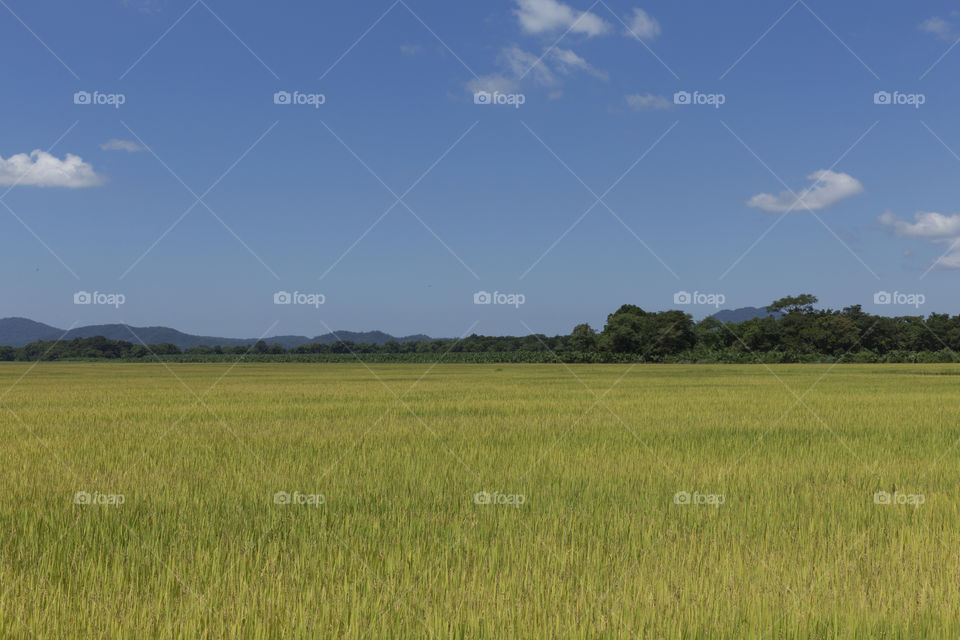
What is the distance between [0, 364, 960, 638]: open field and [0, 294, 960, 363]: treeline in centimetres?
6140

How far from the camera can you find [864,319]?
8162 cm

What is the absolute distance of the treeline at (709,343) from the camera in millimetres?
72812

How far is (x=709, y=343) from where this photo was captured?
270ft

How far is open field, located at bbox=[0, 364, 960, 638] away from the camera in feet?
11.7

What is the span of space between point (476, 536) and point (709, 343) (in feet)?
271

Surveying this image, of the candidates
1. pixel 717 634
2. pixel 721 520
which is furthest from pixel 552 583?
pixel 721 520

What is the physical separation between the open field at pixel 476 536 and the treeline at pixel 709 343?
61402mm

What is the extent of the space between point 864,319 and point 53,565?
92708 mm

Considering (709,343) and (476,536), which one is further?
(709,343)

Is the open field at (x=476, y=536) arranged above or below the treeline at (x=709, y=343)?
below

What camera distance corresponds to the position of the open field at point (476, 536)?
355 cm

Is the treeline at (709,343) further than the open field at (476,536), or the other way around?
→ the treeline at (709,343)

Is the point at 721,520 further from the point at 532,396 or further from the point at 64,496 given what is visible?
the point at 532,396

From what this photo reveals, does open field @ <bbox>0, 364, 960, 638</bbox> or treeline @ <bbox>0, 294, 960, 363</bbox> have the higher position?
treeline @ <bbox>0, 294, 960, 363</bbox>
